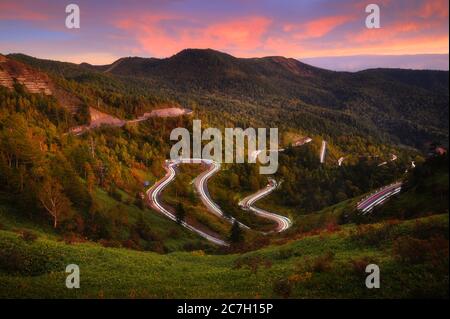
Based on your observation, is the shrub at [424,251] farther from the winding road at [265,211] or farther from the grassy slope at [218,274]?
the winding road at [265,211]

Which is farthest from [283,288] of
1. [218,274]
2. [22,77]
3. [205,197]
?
[22,77]

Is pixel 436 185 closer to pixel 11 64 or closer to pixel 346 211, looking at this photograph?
pixel 346 211

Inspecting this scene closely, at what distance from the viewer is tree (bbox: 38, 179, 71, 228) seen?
44938mm

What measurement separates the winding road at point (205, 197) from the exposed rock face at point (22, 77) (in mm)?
53624

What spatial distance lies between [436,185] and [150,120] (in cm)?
14551

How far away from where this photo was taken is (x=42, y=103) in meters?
120

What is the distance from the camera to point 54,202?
4541 centimetres

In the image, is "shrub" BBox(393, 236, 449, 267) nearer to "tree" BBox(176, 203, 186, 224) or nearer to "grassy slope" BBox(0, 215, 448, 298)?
"grassy slope" BBox(0, 215, 448, 298)

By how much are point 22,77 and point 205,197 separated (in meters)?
79.1

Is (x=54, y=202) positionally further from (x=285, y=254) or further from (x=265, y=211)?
(x=265, y=211)

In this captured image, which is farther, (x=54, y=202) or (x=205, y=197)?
(x=205, y=197)

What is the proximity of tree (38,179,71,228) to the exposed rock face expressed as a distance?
91382mm

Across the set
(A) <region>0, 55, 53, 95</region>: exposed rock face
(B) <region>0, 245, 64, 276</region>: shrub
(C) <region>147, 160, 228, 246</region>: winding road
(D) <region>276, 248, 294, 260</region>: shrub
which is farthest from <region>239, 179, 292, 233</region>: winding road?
(A) <region>0, 55, 53, 95</region>: exposed rock face
